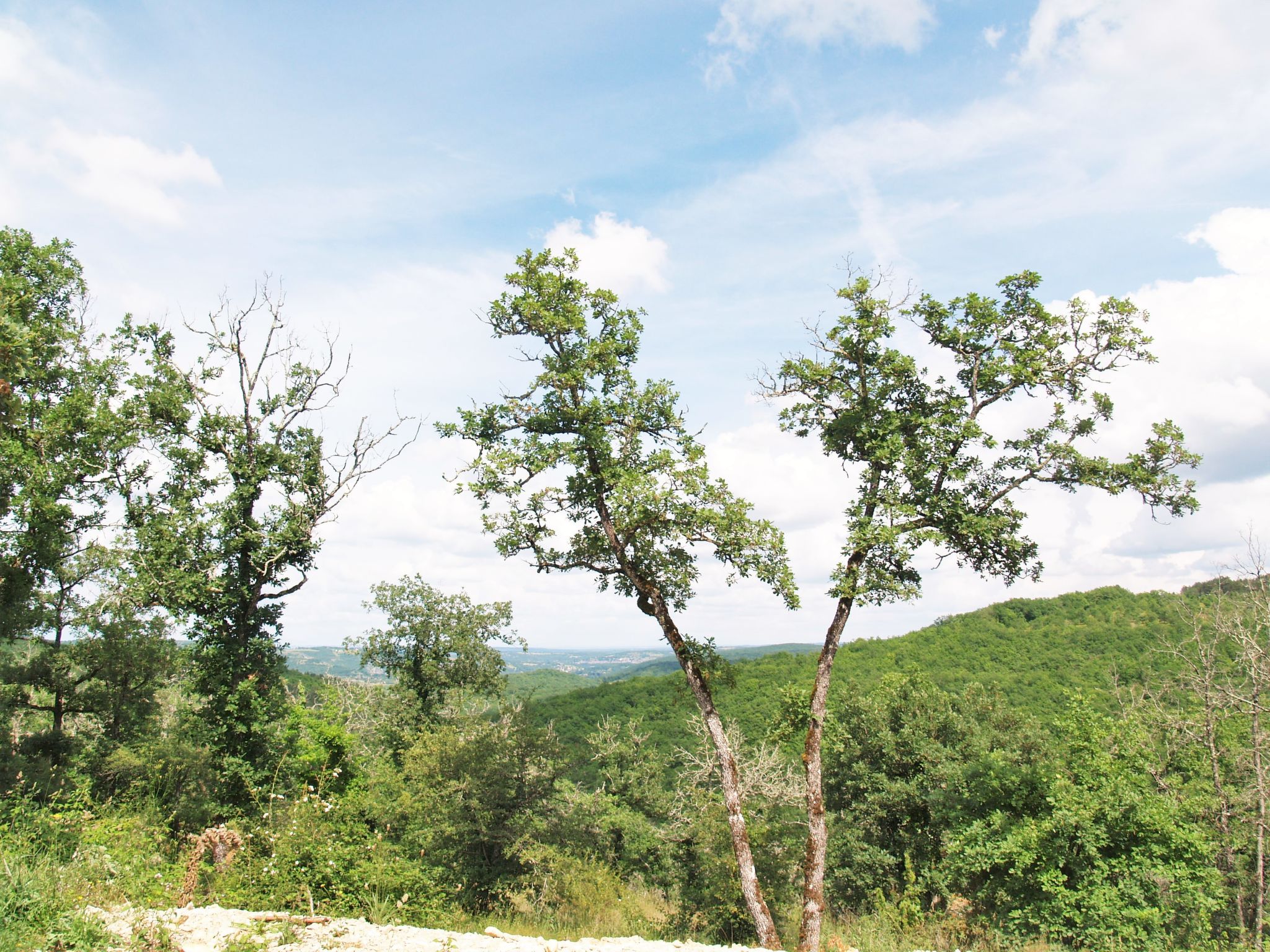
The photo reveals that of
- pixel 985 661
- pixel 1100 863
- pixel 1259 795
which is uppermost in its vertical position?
pixel 1100 863

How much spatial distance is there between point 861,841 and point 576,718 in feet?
136

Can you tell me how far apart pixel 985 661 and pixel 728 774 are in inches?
2310

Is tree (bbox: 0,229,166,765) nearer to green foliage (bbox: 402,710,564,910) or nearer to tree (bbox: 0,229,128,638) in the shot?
tree (bbox: 0,229,128,638)

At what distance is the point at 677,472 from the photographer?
11.9 m

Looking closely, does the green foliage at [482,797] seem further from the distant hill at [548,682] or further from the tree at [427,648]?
the distant hill at [548,682]

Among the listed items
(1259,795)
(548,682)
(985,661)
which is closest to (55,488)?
(1259,795)

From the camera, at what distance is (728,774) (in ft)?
38.1

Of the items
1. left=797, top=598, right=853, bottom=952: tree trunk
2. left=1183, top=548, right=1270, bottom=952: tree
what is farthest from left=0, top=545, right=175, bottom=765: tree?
left=1183, top=548, right=1270, bottom=952: tree

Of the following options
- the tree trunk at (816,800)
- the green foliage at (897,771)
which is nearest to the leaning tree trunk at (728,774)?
the tree trunk at (816,800)

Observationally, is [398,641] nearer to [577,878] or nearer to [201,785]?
[201,785]

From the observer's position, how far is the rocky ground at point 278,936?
5254mm

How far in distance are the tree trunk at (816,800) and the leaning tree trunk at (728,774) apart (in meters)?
0.64

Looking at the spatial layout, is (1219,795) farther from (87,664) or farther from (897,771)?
(87,664)

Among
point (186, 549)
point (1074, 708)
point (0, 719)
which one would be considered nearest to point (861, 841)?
point (1074, 708)
